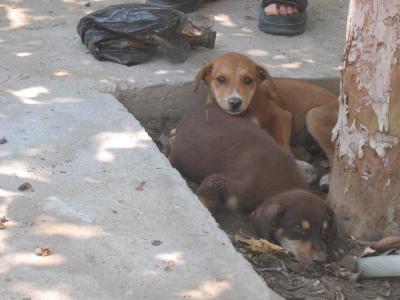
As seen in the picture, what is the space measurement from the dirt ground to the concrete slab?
0.35 metres

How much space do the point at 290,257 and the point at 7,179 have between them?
1.69m

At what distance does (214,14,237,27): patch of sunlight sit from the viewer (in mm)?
7465

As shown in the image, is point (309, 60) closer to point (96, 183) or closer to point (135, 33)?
point (135, 33)

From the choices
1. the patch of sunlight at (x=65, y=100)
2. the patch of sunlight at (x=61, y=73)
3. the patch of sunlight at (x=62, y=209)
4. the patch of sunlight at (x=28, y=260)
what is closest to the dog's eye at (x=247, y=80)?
the patch of sunlight at (x=65, y=100)

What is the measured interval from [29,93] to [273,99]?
6.17 ft

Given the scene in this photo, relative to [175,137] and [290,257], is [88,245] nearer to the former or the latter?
[290,257]

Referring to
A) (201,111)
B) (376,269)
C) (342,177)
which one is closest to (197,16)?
(201,111)

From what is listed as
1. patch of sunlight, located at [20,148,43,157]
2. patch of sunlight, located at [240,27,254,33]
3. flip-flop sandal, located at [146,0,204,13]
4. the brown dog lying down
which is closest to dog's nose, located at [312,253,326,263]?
the brown dog lying down

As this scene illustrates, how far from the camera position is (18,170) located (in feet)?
15.5

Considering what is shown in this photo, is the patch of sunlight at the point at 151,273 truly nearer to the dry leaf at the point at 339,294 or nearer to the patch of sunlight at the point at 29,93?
the dry leaf at the point at 339,294

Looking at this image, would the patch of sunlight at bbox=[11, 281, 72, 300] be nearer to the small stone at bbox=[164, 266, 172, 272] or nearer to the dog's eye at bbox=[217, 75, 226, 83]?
the small stone at bbox=[164, 266, 172, 272]

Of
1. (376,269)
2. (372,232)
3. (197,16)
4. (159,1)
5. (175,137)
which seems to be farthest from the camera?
(159,1)

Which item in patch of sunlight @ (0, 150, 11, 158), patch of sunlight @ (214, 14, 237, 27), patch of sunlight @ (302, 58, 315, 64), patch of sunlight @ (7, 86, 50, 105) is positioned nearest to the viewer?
patch of sunlight @ (0, 150, 11, 158)

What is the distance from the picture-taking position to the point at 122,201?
4.48m
